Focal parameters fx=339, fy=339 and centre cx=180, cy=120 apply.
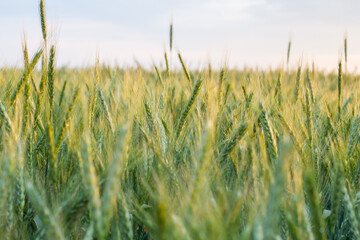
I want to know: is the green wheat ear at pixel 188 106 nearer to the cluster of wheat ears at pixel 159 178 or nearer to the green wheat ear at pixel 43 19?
the cluster of wheat ears at pixel 159 178

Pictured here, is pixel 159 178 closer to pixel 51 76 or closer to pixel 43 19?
pixel 51 76

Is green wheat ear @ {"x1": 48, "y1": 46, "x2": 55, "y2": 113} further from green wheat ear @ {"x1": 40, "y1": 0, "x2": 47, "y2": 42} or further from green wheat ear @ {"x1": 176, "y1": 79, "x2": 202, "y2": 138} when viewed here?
green wheat ear @ {"x1": 176, "y1": 79, "x2": 202, "y2": 138}

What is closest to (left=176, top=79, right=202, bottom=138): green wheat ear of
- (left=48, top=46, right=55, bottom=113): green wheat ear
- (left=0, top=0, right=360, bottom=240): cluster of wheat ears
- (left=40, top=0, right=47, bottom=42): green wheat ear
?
(left=0, top=0, right=360, bottom=240): cluster of wheat ears

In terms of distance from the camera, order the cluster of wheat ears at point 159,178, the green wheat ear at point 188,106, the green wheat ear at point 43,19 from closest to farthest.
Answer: the cluster of wheat ears at point 159,178, the green wheat ear at point 188,106, the green wheat ear at point 43,19

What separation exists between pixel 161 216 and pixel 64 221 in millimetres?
323

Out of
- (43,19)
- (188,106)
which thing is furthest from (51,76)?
(188,106)

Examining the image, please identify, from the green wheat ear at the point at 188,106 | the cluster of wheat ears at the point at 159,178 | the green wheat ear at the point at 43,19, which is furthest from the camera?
the green wheat ear at the point at 43,19

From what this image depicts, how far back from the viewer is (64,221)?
71cm

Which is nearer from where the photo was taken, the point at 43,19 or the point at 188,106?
the point at 188,106

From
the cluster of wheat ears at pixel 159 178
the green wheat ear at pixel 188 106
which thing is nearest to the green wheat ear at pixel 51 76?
the cluster of wheat ears at pixel 159 178

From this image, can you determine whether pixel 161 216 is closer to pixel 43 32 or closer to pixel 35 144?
pixel 35 144

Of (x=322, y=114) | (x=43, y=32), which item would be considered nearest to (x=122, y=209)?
(x=43, y=32)

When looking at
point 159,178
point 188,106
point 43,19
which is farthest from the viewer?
point 43,19

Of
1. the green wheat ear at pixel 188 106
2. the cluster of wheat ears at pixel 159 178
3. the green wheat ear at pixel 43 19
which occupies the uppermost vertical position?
the green wheat ear at pixel 43 19
